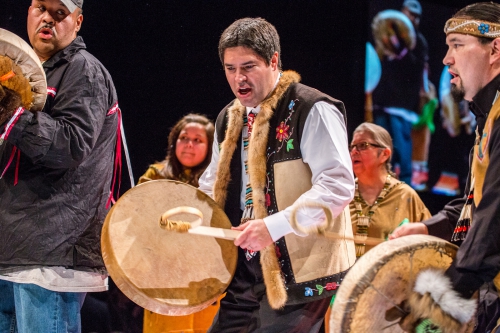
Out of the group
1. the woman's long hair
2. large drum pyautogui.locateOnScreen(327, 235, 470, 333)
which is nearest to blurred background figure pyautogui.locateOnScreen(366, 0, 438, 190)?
the woman's long hair

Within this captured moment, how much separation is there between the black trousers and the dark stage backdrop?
99.4 inches

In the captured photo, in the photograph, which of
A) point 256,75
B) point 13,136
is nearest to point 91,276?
point 13,136

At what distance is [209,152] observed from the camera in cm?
473

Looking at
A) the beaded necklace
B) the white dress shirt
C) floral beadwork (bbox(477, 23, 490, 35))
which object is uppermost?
floral beadwork (bbox(477, 23, 490, 35))

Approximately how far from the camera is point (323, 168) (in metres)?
2.52

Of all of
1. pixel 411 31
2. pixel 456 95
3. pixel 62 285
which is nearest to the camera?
pixel 456 95

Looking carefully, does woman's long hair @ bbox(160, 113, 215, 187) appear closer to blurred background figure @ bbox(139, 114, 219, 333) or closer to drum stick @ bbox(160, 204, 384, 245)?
blurred background figure @ bbox(139, 114, 219, 333)

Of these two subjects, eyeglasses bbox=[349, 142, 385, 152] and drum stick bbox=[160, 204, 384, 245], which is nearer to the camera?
drum stick bbox=[160, 204, 384, 245]

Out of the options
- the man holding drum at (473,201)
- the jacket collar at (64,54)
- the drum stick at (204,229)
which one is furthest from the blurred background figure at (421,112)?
the jacket collar at (64,54)

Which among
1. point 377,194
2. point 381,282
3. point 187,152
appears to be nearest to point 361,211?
point 377,194

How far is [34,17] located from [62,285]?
115 cm

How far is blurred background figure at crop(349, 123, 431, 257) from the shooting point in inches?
173

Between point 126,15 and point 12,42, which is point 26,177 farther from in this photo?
point 126,15

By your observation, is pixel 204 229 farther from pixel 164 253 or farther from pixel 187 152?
pixel 187 152
